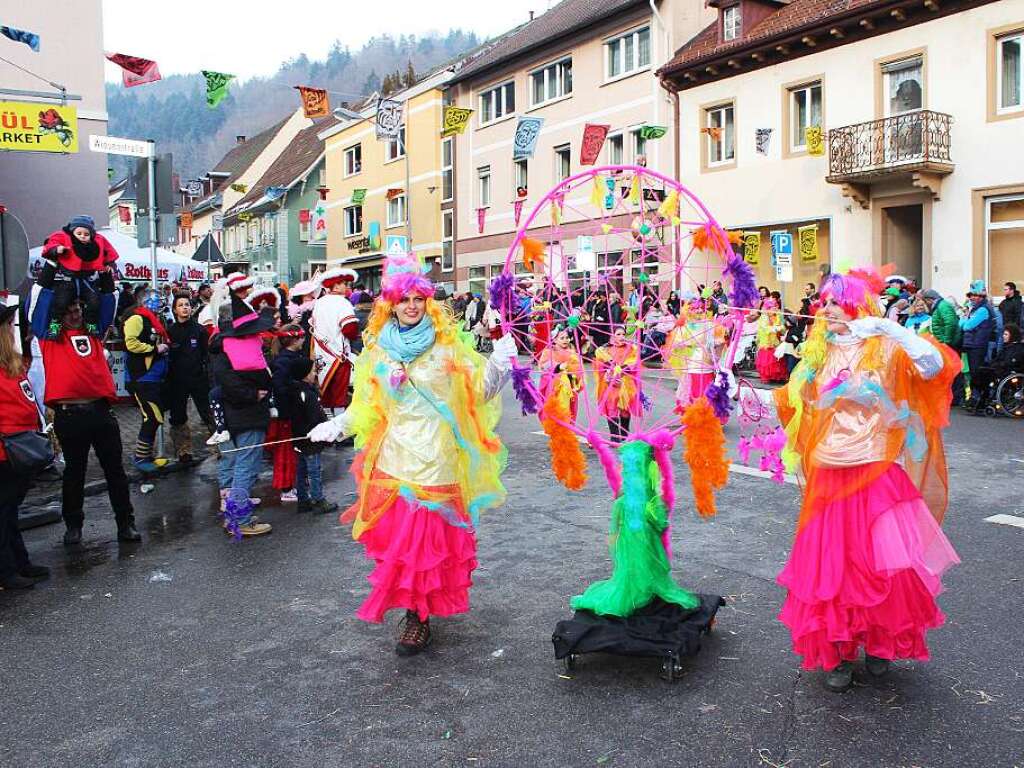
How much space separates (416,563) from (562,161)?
26.6 m

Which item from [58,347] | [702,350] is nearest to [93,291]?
[58,347]

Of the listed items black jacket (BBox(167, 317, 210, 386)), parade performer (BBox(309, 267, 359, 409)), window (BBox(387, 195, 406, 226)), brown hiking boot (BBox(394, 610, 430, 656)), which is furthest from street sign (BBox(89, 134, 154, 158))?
window (BBox(387, 195, 406, 226))

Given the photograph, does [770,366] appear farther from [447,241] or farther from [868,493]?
[447,241]

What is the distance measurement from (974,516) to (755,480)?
6.09 ft

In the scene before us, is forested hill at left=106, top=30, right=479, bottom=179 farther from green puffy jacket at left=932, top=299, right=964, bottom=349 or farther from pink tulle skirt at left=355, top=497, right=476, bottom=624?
pink tulle skirt at left=355, top=497, right=476, bottom=624

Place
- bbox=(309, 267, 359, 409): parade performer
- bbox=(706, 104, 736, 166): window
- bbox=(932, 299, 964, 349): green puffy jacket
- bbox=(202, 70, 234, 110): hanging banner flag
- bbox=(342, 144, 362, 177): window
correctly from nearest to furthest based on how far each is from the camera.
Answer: bbox=(309, 267, 359, 409): parade performer
bbox=(932, 299, 964, 349): green puffy jacket
bbox=(202, 70, 234, 110): hanging banner flag
bbox=(706, 104, 736, 166): window
bbox=(342, 144, 362, 177): window

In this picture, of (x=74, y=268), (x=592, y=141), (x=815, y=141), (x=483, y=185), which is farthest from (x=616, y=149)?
(x=74, y=268)

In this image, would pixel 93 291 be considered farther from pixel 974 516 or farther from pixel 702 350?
pixel 974 516

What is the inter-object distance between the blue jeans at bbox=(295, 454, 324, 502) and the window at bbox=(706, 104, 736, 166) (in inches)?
732

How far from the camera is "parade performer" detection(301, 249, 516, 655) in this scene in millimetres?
4422

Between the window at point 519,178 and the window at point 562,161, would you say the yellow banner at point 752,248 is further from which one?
the window at point 519,178

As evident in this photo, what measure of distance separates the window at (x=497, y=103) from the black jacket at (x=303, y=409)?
26194 mm

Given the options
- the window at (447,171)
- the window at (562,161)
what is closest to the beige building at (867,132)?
the window at (562,161)

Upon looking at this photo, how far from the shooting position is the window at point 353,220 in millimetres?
43219
